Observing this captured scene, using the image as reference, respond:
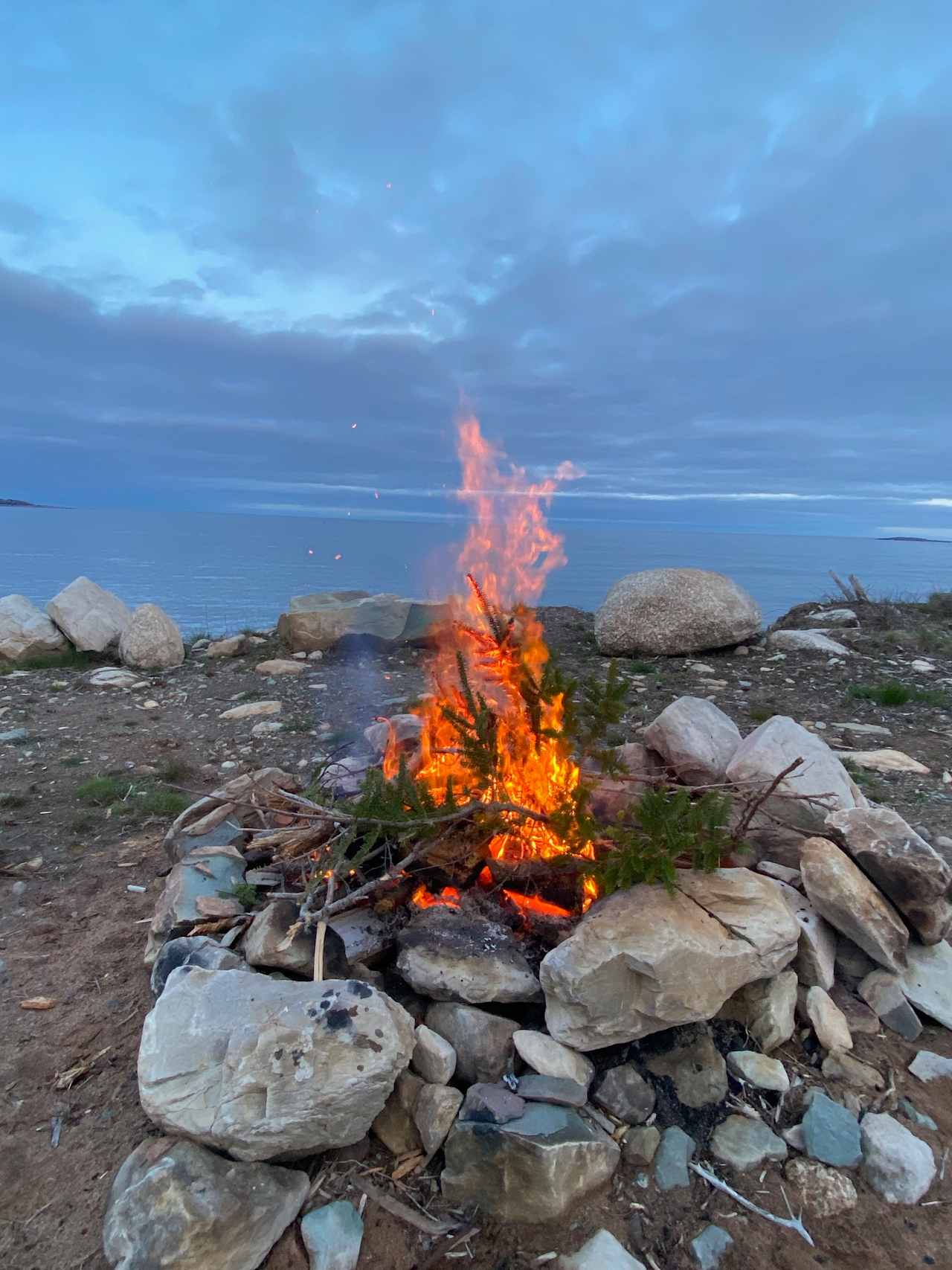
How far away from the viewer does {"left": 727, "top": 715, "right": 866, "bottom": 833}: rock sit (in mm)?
4230

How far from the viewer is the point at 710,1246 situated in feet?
8.65

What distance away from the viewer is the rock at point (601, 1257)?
8.34ft

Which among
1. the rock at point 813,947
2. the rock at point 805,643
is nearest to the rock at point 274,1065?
the rock at point 813,947

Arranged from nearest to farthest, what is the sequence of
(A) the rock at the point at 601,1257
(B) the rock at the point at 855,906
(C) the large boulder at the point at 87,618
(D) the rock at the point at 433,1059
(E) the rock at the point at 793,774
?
(A) the rock at the point at 601,1257, (D) the rock at the point at 433,1059, (B) the rock at the point at 855,906, (E) the rock at the point at 793,774, (C) the large boulder at the point at 87,618

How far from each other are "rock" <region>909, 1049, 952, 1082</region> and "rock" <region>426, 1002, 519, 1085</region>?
1.92 metres

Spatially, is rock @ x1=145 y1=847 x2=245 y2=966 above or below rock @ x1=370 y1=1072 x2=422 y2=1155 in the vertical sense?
above

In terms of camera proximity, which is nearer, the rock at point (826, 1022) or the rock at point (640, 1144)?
the rock at point (640, 1144)

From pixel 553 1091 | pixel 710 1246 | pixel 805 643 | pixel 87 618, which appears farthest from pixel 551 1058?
pixel 87 618

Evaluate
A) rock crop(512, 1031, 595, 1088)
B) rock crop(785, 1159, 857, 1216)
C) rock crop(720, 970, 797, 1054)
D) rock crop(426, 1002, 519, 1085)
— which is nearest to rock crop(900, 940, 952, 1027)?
rock crop(720, 970, 797, 1054)

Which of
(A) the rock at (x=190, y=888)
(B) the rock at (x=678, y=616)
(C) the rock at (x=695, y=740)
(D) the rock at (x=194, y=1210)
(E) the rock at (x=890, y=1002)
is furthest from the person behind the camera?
(B) the rock at (x=678, y=616)

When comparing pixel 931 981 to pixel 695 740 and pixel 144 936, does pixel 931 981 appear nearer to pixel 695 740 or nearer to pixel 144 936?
pixel 695 740

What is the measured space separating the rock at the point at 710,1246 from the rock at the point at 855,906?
162cm

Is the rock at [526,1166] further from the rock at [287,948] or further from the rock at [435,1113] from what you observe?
the rock at [287,948]

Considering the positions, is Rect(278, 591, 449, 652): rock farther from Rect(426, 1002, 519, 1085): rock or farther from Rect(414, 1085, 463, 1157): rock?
Rect(414, 1085, 463, 1157): rock
